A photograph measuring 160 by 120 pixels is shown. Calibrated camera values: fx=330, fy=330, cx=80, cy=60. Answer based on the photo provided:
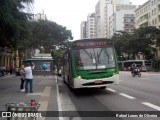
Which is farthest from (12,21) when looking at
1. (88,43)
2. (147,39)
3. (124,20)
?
(124,20)

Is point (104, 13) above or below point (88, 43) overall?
above

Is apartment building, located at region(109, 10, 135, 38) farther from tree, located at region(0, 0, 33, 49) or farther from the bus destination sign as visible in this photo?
the bus destination sign

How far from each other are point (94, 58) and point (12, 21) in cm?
716

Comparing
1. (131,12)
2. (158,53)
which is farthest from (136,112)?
(131,12)

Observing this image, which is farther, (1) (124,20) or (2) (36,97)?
(1) (124,20)

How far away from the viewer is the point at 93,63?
52.7 ft

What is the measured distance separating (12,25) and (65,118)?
12638 mm

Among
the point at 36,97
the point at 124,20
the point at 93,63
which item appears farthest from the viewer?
the point at 124,20

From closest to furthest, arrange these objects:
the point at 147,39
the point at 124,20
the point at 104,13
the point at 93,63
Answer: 1. the point at 93,63
2. the point at 147,39
3. the point at 124,20
4. the point at 104,13

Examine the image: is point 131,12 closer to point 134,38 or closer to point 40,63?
point 134,38

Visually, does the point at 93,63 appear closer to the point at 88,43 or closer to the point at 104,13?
the point at 88,43

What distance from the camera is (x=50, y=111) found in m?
11.0

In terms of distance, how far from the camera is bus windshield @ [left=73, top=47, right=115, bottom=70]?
631 inches

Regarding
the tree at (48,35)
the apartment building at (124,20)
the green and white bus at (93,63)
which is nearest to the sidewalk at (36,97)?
the green and white bus at (93,63)
